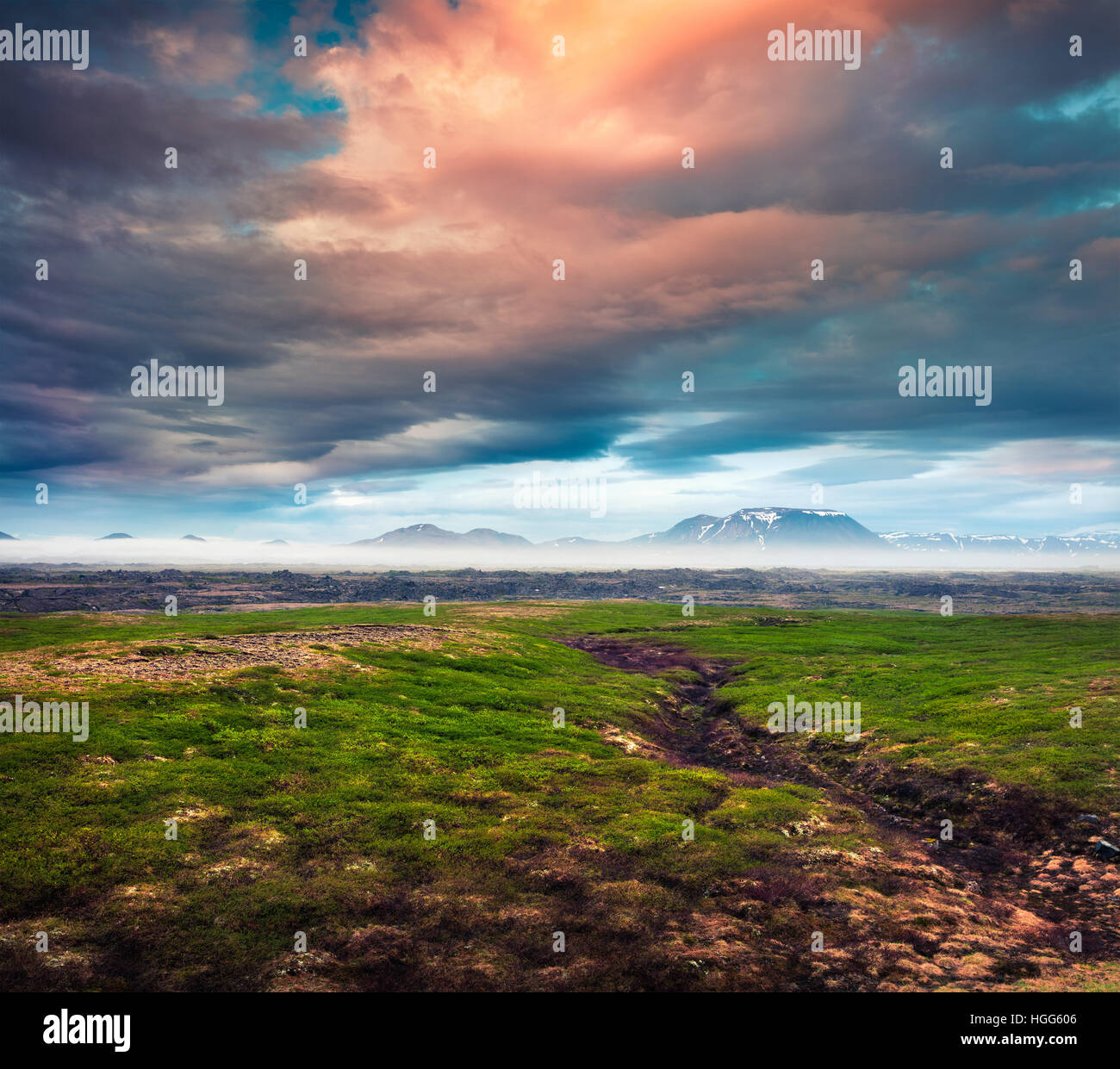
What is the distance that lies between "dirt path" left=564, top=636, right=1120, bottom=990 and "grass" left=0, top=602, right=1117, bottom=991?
91.9 inches

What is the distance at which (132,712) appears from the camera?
112ft

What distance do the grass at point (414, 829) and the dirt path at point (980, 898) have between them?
233cm

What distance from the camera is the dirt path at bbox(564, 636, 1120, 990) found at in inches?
719

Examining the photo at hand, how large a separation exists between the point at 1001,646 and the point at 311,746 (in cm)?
10003

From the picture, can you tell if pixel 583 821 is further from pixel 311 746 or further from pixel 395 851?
pixel 311 746
